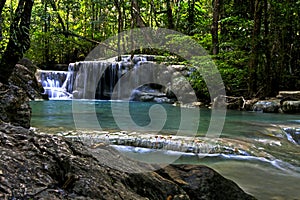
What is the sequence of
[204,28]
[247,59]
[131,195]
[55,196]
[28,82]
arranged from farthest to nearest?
[204,28], [28,82], [247,59], [131,195], [55,196]

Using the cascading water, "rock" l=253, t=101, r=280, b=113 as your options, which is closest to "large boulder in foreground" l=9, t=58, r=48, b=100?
the cascading water

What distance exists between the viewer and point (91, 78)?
18891 mm

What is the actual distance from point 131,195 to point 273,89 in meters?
12.9

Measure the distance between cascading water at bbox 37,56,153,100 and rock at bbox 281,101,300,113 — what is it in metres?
9.52

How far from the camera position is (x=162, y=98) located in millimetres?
16250

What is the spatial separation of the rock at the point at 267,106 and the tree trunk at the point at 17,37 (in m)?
9.39

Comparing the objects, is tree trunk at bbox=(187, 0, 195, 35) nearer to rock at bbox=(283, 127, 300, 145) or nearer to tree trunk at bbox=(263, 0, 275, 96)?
tree trunk at bbox=(263, 0, 275, 96)

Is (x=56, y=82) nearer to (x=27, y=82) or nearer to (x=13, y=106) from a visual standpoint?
(x=27, y=82)

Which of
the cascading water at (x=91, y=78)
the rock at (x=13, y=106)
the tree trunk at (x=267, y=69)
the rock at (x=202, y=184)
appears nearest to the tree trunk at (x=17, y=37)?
the rock at (x=13, y=106)

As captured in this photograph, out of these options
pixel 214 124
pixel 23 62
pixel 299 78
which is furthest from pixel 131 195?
pixel 23 62

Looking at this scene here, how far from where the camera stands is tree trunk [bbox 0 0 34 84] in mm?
3691

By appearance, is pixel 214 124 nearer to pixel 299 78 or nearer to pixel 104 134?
pixel 104 134

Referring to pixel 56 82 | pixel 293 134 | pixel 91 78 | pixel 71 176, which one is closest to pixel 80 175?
pixel 71 176

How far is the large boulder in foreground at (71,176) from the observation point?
4.06 ft
